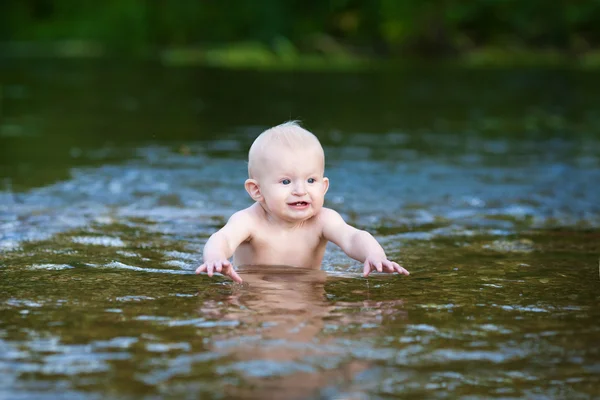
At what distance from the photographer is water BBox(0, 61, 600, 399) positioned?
3068mm

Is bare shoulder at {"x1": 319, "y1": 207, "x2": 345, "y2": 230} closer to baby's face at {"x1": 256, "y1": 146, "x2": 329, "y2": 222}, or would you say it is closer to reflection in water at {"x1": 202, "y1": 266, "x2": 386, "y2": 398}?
baby's face at {"x1": 256, "y1": 146, "x2": 329, "y2": 222}

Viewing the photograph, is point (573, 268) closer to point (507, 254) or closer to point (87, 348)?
point (507, 254)

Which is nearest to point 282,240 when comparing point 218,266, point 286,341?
point 218,266

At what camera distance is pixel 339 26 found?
34.9m

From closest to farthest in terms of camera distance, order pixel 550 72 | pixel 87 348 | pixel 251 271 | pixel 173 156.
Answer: pixel 87 348 < pixel 251 271 < pixel 173 156 < pixel 550 72

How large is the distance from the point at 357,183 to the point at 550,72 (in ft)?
58.9

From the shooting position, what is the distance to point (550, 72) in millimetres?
25547

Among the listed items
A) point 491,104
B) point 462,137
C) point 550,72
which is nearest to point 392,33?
point 550,72

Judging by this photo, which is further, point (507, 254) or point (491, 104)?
point (491, 104)

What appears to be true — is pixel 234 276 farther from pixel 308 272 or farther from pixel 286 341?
pixel 286 341

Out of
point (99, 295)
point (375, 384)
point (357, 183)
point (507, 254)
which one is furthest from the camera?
point (357, 183)

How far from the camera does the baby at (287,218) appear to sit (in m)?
4.72

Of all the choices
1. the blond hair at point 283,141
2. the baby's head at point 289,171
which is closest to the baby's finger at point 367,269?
the baby's head at point 289,171

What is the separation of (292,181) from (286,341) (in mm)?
1512
